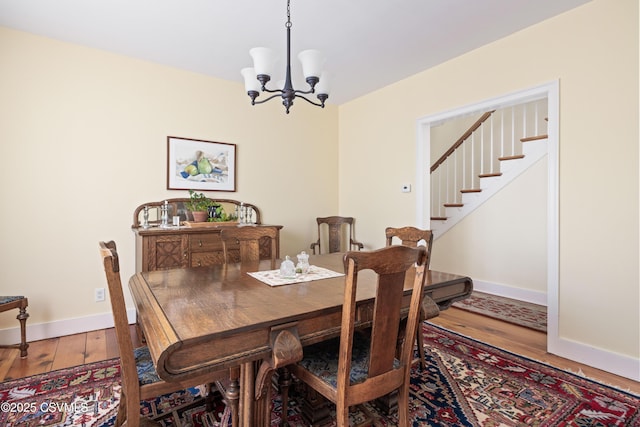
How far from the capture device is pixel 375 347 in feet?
4.28

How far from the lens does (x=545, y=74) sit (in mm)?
2602

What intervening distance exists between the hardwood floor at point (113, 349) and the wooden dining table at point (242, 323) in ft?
4.19

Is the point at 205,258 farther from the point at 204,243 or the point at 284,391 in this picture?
the point at 284,391

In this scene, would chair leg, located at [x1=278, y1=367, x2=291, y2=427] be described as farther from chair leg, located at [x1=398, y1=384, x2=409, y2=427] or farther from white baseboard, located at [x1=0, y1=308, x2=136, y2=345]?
white baseboard, located at [x1=0, y1=308, x2=136, y2=345]

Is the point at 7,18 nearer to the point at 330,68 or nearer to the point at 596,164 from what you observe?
the point at 330,68

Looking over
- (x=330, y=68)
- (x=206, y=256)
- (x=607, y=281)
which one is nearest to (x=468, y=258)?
(x=607, y=281)

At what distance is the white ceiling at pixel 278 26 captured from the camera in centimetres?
236

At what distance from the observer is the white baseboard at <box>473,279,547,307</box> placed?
3.85 metres

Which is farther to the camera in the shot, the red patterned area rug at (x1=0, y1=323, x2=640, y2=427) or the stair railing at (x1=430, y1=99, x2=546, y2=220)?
the stair railing at (x1=430, y1=99, x2=546, y2=220)

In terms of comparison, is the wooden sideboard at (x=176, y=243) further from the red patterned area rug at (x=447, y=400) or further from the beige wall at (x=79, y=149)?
the red patterned area rug at (x=447, y=400)

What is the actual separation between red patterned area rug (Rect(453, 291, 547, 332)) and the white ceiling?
239 centimetres

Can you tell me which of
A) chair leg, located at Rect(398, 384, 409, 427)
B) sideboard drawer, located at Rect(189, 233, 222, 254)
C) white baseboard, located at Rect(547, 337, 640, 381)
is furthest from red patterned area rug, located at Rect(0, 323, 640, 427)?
sideboard drawer, located at Rect(189, 233, 222, 254)

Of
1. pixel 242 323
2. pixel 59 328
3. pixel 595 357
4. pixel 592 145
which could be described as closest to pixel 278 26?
pixel 242 323

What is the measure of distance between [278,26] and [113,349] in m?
2.89
